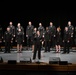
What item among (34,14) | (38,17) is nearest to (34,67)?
(38,17)

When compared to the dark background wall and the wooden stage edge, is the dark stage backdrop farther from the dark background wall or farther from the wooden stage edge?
the wooden stage edge

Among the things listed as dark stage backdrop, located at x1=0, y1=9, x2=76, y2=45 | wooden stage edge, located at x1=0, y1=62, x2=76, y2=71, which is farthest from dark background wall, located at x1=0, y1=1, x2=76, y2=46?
wooden stage edge, located at x1=0, y1=62, x2=76, y2=71

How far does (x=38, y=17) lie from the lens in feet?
67.1

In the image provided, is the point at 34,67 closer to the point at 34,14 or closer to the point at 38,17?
the point at 38,17

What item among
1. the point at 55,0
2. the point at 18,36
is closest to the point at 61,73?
the point at 18,36

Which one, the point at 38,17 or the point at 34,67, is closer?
the point at 34,67

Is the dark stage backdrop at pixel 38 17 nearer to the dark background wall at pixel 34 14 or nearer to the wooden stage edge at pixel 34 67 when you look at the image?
the dark background wall at pixel 34 14

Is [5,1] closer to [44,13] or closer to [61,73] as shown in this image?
[44,13]

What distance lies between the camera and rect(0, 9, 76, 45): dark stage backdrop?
2028 cm

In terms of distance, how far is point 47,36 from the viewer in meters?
17.3

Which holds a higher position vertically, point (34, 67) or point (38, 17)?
point (38, 17)

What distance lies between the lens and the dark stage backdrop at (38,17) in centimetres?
2028

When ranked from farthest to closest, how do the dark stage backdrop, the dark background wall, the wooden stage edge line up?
1. the dark stage backdrop
2. the dark background wall
3. the wooden stage edge

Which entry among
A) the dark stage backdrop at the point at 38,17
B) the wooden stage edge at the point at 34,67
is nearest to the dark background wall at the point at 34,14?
the dark stage backdrop at the point at 38,17
